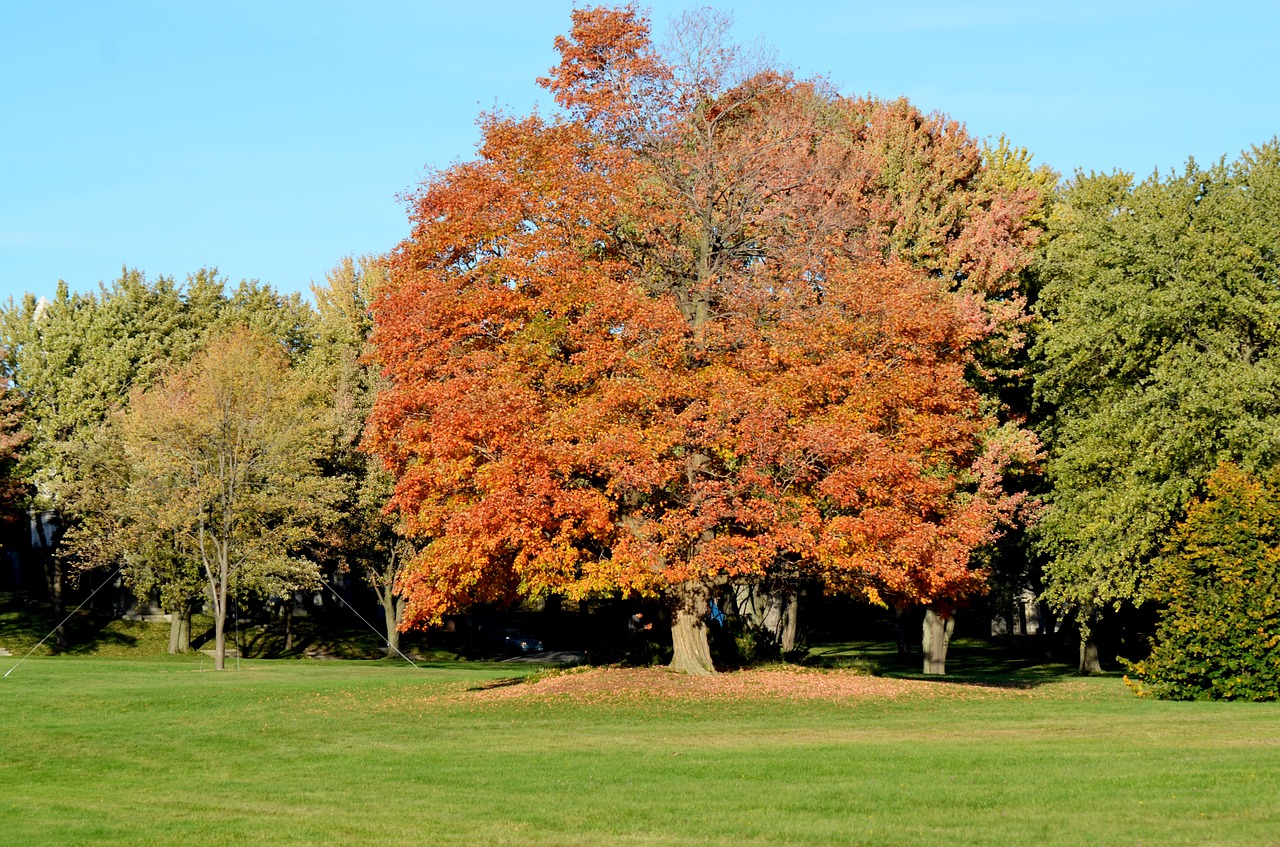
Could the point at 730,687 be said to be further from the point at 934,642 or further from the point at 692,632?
the point at 934,642

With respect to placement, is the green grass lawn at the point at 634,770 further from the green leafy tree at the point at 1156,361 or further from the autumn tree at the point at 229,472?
the autumn tree at the point at 229,472

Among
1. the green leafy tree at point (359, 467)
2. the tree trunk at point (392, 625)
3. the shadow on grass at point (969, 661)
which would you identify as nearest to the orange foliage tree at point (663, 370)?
the shadow on grass at point (969, 661)

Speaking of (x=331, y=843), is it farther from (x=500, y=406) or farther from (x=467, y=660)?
Result: (x=467, y=660)

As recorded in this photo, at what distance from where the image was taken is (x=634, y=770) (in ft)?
58.5

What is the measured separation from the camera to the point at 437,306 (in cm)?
2984

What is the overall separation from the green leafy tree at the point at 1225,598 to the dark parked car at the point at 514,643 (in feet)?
132

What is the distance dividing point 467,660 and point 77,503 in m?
18.8

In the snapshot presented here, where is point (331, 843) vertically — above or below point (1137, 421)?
below

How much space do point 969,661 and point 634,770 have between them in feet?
141

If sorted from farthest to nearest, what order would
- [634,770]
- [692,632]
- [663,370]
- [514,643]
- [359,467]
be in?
1. [514,643]
2. [359,467]
3. [692,632]
4. [663,370]
5. [634,770]

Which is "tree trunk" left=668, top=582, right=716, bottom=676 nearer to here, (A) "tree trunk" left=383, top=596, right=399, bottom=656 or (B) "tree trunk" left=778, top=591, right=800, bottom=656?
(B) "tree trunk" left=778, top=591, right=800, bottom=656

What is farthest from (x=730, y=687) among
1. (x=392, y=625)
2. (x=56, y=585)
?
(x=56, y=585)

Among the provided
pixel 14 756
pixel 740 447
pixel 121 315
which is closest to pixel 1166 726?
pixel 740 447

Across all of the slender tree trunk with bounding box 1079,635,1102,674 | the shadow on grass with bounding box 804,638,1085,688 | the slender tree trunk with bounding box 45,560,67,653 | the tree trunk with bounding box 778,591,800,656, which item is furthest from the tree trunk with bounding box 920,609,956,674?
the slender tree trunk with bounding box 45,560,67,653
